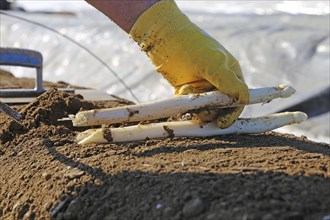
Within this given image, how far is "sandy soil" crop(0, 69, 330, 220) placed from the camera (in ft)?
4.20

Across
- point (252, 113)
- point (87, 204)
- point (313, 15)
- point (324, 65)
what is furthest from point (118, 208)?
point (313, 15)

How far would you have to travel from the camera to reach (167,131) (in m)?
1.85

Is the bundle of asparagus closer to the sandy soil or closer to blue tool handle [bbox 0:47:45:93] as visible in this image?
the sandy soil

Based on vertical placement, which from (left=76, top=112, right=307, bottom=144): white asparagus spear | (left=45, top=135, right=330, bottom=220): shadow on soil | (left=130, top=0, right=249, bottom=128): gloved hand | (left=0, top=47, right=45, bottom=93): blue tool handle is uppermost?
(left=130, top=0, right=249, bottom=128): gloved hand

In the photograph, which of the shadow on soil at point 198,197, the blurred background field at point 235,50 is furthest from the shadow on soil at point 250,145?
the blurred background field at point 235,50

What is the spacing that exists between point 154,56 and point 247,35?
240 cm

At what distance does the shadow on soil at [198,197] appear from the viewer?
4.04 feet

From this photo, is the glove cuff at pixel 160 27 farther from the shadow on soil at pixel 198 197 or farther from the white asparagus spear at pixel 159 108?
the shadow on soil at pixel 198 197

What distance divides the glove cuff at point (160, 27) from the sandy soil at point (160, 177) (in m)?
0.32

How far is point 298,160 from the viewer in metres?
1.58

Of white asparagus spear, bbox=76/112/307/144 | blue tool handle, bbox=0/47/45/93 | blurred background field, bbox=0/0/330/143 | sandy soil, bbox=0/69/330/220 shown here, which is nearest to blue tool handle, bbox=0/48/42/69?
blue tool handle, bbox=0/47/45/93

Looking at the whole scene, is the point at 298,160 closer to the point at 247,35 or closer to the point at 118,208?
the point at 118,208

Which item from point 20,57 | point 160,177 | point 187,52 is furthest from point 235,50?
point 160,177

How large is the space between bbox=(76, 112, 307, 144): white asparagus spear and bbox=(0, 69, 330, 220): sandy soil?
2cm
